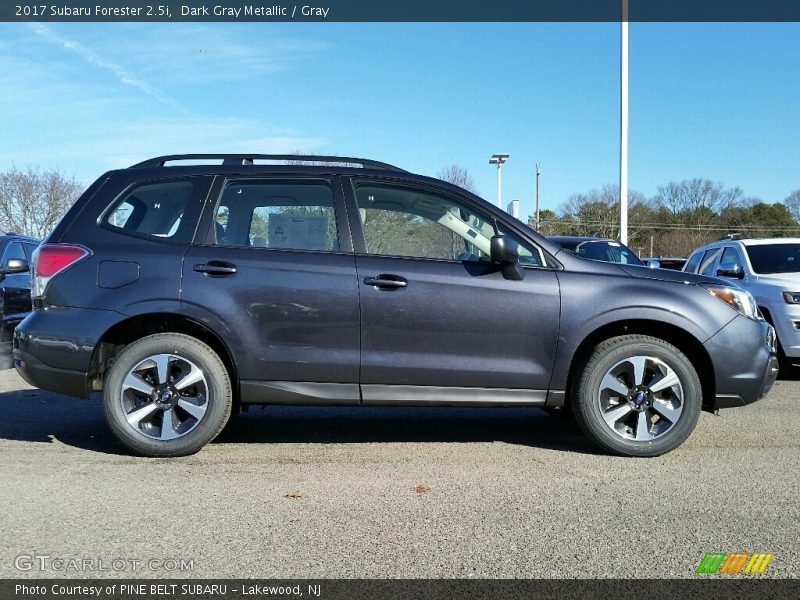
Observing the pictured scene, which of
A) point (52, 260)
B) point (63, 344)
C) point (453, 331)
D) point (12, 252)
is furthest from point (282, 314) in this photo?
point (12, 252)

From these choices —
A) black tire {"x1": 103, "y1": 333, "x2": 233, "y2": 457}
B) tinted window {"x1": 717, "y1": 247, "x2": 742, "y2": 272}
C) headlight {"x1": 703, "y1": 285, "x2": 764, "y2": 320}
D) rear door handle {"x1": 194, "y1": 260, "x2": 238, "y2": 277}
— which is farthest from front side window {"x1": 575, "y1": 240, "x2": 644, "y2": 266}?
black tire {"x1": 103, "y1": 333, "x2": 233, "y2": 457}

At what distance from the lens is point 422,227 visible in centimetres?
504

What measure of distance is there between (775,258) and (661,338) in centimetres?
505

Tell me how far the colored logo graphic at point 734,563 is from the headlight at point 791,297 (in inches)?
225

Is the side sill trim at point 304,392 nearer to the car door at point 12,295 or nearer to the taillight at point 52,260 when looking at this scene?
the taillight at point 52,260

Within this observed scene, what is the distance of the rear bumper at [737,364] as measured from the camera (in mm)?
4863

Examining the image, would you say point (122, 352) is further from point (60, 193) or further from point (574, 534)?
point (60, 193)

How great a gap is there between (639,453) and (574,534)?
60.5 inches

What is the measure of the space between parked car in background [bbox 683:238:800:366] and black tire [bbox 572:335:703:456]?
13.0 feet

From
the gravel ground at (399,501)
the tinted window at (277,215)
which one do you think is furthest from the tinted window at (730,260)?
the tinted window at (277,215)

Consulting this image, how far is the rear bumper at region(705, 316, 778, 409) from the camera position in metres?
4.86

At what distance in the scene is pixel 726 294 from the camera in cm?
498

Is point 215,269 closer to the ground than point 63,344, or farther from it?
farther from it

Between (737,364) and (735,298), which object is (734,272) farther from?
(737,364)
